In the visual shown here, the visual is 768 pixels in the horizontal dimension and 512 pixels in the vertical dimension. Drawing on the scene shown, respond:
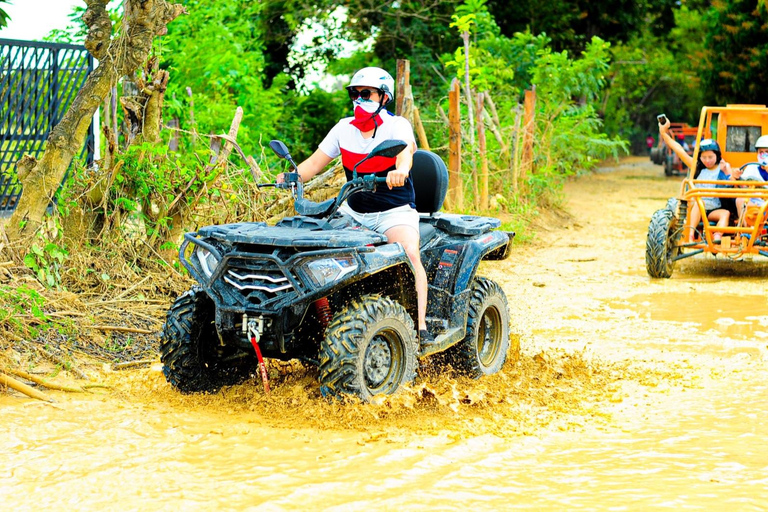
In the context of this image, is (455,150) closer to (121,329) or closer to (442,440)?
(121,329)

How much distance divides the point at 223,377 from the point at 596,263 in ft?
23.7

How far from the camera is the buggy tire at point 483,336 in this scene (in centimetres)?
614

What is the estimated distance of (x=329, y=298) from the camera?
18.0ft

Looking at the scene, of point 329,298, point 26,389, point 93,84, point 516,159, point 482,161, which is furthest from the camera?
point 516,159

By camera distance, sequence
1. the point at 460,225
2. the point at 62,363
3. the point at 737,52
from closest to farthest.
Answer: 1. the point at 460,225
2. the point at 62,363
3. the point at 737,52

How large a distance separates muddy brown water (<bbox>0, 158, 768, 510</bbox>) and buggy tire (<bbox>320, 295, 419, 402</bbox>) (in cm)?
12

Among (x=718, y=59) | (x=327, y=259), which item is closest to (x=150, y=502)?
(x=327, y=259)

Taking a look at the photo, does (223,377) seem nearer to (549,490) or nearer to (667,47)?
(549,490)

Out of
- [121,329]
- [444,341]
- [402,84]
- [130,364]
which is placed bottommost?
[130,364]

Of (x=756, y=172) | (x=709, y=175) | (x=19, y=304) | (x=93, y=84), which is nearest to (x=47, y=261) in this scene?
(x=19, y=304)

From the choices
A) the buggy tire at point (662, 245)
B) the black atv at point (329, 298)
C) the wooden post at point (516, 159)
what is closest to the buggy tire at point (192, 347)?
the black atv at point (329, 298)

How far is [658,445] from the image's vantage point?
500cm

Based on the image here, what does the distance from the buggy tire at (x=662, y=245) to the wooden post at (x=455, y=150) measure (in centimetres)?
291

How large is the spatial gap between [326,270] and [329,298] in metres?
0.48
